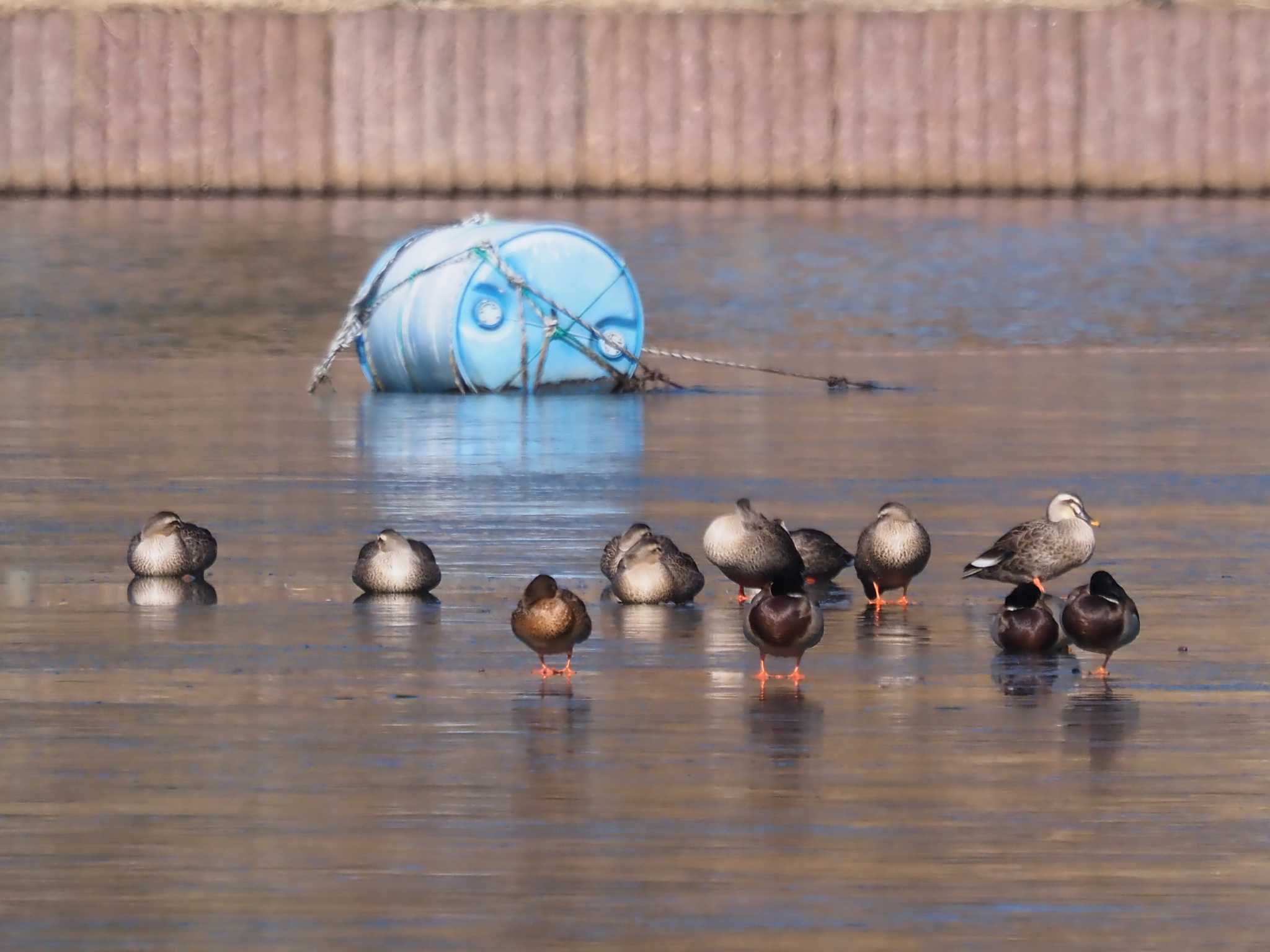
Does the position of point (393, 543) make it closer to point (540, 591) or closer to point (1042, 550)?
point (540, 591)

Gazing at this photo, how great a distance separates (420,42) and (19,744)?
3819 centimetres

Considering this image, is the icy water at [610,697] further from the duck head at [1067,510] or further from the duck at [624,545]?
the duck head at [1067,510]

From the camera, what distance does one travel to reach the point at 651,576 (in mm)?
9633

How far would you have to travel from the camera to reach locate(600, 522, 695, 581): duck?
31.9 ft


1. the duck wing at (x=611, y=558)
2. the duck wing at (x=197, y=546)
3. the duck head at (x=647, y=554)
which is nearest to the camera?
the duck head at (x=647, y=554)

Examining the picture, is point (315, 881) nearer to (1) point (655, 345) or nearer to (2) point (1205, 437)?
(2) point (1205, 437)

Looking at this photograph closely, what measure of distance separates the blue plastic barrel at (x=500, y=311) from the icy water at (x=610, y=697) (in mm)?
522

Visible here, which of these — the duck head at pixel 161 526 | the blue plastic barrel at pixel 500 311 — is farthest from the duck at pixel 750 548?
the blue plastic barrel at pixel 500 311

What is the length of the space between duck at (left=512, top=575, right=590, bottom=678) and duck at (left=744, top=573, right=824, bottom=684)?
1.69 feet

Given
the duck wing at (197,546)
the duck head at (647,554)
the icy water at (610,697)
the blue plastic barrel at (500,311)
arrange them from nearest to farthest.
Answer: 1. the icy water at (610,697)
2. the duck head at (647,554)
3. the duck wing at (197,546)
4. the blue plastic barrel at (500,311)

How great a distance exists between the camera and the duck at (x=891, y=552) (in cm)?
964

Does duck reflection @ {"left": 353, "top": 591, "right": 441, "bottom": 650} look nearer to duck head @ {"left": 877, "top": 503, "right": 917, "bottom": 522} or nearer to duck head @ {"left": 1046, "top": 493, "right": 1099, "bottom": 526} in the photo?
duck head @ {"left": 877, "top": 503, "right": 917, "bottom": 522}

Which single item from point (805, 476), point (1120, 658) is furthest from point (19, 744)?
point (805, 476)

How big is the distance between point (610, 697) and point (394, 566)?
1.92 m
